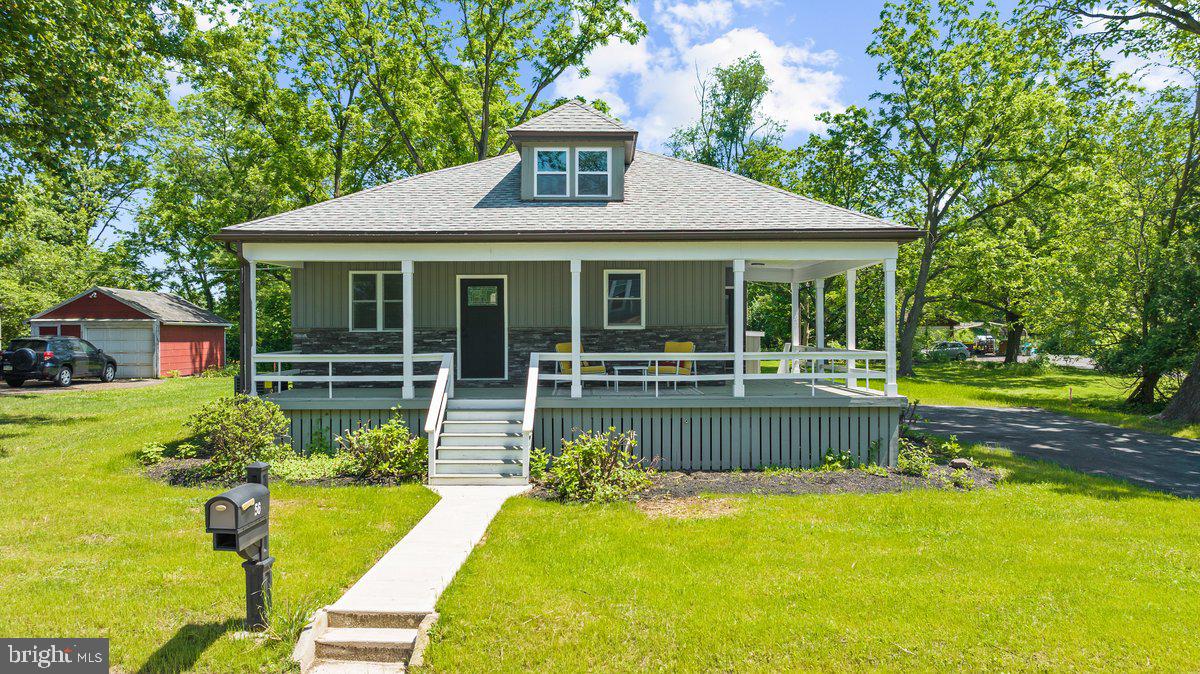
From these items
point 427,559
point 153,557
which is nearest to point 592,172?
point 427,559

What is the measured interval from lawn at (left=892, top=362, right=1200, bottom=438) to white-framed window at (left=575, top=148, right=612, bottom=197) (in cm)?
879

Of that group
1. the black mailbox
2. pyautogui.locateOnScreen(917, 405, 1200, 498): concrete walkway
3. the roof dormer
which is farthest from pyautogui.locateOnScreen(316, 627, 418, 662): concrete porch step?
pyautogui.locateOnScreen(917, 405, 1200, 498): concrete walkway

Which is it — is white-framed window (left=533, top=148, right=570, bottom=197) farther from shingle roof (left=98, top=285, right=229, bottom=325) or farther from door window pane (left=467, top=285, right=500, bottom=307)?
shingle roof (left=98, top=285, right=229, bottom=325)

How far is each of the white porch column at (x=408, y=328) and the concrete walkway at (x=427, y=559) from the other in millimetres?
2663

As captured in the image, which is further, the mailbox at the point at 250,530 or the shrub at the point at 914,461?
the shrub at the point at 914,461

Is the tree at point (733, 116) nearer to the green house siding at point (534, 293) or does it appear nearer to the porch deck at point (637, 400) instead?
the green house siding at point (534, 293)

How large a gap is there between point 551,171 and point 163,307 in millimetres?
22849

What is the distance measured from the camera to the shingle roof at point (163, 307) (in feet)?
82.0

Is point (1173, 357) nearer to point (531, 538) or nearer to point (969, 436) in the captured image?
point (969, 436)

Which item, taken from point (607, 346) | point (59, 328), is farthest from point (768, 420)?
point (59, 328)

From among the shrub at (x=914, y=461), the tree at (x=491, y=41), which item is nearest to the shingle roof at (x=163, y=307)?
the tree at (x=491, y=41)

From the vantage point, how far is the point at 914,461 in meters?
9.65

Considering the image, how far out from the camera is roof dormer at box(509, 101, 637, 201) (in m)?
12.5

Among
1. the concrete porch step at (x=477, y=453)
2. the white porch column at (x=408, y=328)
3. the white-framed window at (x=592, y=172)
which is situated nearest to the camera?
the concrete porch step at (x=477, y=453)
